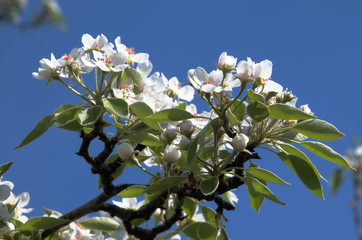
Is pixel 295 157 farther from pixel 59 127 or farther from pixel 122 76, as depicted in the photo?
pixel 59 127

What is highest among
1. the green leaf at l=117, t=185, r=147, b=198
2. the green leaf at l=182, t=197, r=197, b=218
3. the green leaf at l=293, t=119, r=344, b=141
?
the green leaf at l=293, t=119, r=344, b=141

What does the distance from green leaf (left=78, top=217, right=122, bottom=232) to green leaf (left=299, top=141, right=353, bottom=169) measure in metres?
0.98

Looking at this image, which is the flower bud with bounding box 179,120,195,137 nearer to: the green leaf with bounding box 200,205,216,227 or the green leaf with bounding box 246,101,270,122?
the green leaf with bounding box 246,101,270,122

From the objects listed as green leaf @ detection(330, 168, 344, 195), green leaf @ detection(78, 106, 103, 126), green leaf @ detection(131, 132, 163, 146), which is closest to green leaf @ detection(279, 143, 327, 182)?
green leaf @ detection(131, 132, 163, 146)

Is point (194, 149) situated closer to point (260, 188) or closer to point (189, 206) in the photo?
point (260, 188)

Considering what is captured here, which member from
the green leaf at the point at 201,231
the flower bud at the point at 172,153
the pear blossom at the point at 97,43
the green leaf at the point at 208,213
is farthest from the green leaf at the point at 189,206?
the pear blossom at the point at 97,43

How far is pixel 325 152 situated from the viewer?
1772 mm

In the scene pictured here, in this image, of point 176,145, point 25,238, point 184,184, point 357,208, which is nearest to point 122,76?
point 176,145

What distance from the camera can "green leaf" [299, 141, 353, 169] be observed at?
173 centimetres

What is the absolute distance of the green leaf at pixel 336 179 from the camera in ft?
18.9

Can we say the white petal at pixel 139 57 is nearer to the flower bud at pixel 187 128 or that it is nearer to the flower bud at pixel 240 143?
the flower bud at pixel 187 128

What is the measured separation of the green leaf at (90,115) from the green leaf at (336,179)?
14.4ft

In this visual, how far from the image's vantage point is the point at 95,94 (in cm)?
192

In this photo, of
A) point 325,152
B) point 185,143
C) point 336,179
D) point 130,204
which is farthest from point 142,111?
point 336,179
